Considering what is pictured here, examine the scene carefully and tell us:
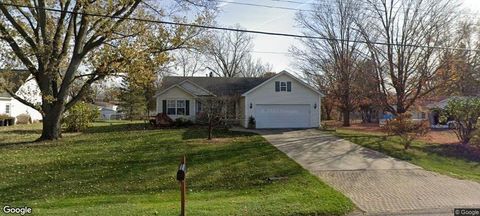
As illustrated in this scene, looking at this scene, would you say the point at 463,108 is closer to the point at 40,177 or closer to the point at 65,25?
the point at 40,177

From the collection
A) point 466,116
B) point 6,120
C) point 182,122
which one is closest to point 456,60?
point 466,116

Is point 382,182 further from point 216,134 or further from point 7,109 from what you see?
point 7,109

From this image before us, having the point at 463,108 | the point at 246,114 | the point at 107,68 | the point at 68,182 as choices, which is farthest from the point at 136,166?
the point at 463,108

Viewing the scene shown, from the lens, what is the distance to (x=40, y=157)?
15.0m

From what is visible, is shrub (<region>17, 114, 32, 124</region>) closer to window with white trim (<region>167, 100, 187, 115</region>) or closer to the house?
the house

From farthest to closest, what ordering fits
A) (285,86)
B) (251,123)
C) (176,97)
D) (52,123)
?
1. (176,97)
2. (285,86)
3. (251,123)
4. (52,123)

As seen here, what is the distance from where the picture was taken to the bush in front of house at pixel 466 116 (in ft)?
64.1

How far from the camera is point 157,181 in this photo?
1119cm

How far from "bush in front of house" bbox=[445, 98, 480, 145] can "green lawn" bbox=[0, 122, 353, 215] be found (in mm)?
10842

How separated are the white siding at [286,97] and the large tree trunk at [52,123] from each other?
12684mm

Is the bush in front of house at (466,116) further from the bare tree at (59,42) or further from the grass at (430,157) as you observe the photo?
the bare tree at (59,42)

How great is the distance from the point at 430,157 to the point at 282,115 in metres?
12.7

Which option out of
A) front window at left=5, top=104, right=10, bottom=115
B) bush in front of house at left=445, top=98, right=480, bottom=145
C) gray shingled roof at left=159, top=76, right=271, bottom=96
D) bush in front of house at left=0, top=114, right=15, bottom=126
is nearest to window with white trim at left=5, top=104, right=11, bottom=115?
front window at left=5, top=104, right=10, bottom=115

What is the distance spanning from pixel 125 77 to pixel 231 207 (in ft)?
50.4
